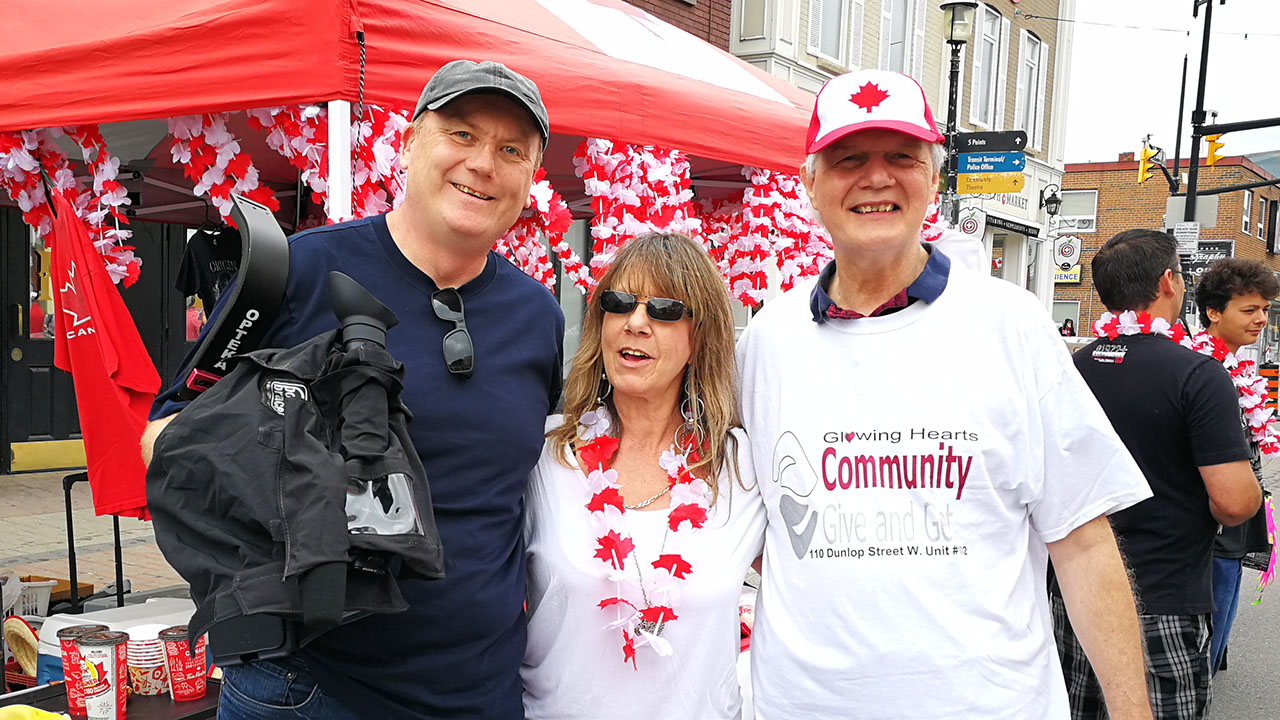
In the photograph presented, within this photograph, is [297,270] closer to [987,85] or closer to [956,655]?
[956,655]

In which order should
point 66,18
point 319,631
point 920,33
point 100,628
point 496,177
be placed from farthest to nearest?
point 920,33 → point 66,18 → point 100,628 → point 496,177 → point 319,631

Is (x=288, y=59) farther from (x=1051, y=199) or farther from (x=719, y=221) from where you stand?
(x=1051, y=199)

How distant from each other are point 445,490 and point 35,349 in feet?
28.6

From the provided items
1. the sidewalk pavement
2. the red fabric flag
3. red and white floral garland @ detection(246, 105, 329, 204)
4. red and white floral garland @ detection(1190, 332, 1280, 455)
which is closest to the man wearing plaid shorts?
red and white floral garland @ detection(1190, 332, 1280, 455)

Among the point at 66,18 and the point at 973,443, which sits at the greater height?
the point at 66,18

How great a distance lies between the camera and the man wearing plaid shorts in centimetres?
307

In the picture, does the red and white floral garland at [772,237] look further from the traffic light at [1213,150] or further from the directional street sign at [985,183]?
the traffic light at [1213,150]

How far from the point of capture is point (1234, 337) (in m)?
4.43

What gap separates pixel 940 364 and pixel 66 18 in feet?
10.5

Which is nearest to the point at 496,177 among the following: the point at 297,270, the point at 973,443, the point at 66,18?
the point at 297,270

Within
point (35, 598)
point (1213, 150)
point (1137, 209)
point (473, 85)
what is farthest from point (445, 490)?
point (1137, 209)

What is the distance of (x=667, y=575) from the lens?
2.00 m

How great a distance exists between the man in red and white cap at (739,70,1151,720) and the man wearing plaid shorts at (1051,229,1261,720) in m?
1.58

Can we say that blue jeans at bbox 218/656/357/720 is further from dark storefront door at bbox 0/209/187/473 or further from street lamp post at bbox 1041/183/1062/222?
street lamp post at bbox 1041/183/1062/222
